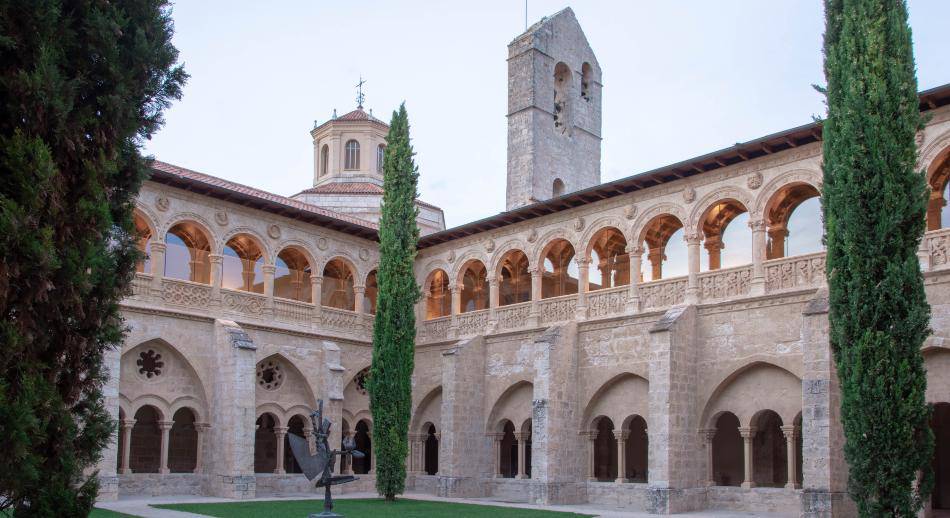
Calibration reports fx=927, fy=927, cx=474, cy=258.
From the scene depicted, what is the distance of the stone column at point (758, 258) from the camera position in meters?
18.0

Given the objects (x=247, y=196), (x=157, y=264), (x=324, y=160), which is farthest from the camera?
(x=324, y=160)

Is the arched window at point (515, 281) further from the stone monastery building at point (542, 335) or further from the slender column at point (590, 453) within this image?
the slender column at point (590, 453)

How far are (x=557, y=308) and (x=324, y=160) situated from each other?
58.5ft

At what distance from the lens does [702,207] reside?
19594 millimetres

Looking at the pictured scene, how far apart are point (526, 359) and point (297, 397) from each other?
605 centimetres

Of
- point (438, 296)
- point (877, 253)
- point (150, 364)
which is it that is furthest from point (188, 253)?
point (877, 253)

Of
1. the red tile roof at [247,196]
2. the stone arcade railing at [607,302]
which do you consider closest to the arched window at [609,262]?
the stone arcade railing at [607,302]

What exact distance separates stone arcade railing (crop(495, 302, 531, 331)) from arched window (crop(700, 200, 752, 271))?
4735 millimetres

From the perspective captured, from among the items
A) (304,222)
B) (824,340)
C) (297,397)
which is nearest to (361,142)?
(304,222)

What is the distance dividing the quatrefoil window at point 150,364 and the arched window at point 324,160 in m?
16.6

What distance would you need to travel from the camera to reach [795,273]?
57.4 feet

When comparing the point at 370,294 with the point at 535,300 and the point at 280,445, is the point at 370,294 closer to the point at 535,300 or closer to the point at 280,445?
the point at 280,445

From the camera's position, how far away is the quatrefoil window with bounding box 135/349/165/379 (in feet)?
69.2

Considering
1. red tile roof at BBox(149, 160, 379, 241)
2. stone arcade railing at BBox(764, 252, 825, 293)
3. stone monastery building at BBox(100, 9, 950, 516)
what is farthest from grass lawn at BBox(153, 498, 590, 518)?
red tile roof at BBox(149, 160, 379, 241)
